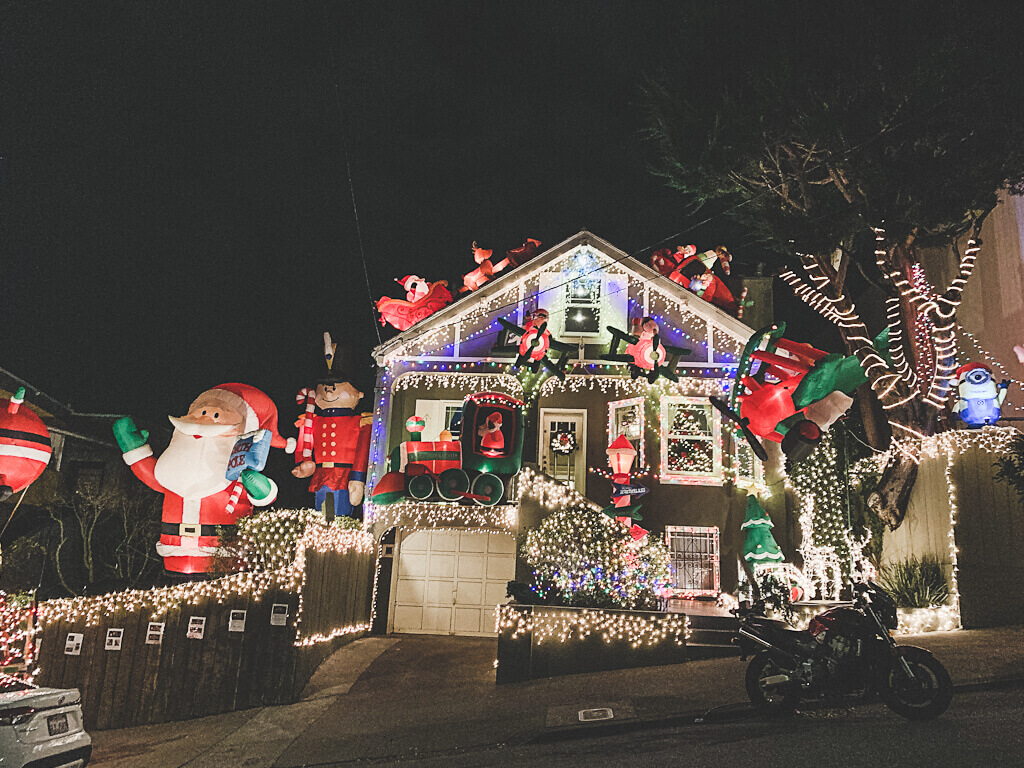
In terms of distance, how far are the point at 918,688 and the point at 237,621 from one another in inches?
337

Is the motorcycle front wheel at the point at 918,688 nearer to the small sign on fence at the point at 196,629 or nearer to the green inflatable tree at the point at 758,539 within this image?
the green inflatable tree at the point at 758,539

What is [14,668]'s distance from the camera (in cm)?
994

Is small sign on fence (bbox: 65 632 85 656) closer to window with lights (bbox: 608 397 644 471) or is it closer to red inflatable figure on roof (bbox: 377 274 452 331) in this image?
red inflatable figure on roof (bbox: 377 274 452 331)

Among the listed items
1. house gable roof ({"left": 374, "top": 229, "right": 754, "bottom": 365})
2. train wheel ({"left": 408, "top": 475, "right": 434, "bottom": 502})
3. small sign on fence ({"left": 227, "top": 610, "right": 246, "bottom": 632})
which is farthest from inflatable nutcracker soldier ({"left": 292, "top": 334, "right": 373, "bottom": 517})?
small sign on fence ({"left": 227, "top": 610, "right": 246, "bottom": 632})

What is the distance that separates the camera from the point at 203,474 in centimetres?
1195

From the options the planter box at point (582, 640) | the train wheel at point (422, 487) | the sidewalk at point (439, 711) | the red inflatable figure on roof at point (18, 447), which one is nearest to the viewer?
the sidewalk at point (439, 711)

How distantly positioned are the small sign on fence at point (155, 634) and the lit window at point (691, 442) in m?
9.58

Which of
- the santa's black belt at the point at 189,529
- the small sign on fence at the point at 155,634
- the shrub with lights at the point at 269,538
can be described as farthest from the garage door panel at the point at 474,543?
the small sign on fence at the point at 155,634

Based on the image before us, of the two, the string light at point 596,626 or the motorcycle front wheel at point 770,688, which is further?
the string light at point 596,626

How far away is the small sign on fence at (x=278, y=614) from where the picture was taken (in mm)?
10266

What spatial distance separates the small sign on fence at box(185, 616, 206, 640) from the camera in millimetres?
10180

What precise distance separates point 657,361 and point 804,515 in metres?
4.41

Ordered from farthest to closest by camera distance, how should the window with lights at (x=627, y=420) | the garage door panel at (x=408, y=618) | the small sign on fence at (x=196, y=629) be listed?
the window with lights at (x=627, y=420), the garage door panel at (x=408, y=618), the small sign on fence at (x=196, y=629)

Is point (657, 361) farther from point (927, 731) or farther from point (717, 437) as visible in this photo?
point (927, 731)
